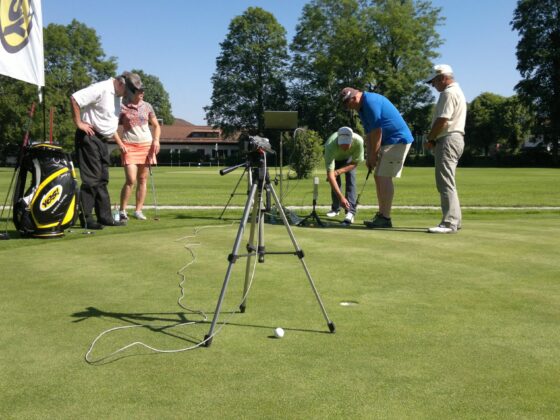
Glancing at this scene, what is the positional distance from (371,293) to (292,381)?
1.83 m

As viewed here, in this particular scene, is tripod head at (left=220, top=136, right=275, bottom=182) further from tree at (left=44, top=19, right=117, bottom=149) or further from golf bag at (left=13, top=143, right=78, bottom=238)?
tree at (left=44, top=19, right=117, bottom=149)

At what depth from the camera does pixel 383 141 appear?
8.55 metres

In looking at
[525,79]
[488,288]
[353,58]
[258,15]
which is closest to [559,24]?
[525,79]

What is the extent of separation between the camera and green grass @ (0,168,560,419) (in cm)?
254

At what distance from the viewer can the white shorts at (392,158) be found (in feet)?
27.7

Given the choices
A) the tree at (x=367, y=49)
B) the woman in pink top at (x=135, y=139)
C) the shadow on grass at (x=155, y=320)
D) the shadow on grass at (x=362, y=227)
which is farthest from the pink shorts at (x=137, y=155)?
the tree at (x=367, y=49)

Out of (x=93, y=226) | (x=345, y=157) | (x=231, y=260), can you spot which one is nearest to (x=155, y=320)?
(x=231, y=260)

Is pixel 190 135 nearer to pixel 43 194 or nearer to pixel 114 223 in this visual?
pixel 114 223

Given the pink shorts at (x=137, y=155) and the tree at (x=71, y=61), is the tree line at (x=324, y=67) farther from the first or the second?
the pink shorts at (x=137, y=155)

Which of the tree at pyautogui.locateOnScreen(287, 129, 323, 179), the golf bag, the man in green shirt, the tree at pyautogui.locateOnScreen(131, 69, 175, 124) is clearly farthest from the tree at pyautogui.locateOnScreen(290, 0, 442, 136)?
the golf bag

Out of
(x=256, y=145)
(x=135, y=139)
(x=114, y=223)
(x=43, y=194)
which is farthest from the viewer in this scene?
Result: (x=135, y=139)

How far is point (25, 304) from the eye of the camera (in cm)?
424

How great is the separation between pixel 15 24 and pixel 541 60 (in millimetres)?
60894

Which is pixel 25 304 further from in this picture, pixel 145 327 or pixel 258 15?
pixel 258 15
